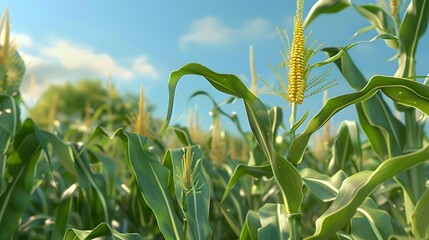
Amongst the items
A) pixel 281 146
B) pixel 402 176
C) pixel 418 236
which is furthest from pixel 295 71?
pixel 281 146

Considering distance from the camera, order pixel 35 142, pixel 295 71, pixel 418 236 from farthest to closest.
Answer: pixel 35 142
pixel 418 236
pixel 295 71

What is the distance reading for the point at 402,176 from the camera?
6.16ft

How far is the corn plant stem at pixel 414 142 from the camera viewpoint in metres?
1.89

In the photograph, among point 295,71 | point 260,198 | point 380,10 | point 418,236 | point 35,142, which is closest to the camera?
point 295,71

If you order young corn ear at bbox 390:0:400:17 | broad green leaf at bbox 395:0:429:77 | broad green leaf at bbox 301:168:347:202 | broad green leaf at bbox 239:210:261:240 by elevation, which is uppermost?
young corn ear at bbox 390:0:400:17

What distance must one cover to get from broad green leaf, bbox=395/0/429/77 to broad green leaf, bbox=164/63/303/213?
962 mm

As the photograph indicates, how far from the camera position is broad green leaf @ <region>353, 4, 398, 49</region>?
2.09 metres

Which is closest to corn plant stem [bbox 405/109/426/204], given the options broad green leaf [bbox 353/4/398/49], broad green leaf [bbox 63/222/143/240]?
broad green leaf [bbox 353/4/398/49]

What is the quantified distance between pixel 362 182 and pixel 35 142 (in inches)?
49.8

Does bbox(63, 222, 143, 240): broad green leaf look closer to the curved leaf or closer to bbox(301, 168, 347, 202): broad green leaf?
the curved leaf

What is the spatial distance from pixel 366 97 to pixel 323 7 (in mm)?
1050

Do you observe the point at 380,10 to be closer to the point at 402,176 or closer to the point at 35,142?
the point at 402,176

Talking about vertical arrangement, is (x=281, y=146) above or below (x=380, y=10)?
below

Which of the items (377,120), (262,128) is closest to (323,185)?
(262,128)
